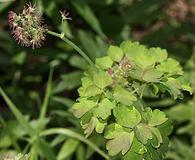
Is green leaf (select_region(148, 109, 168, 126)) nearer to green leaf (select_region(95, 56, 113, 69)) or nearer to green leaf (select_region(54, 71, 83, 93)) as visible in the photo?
green leaf (select_region(95, 56, 113, 69))

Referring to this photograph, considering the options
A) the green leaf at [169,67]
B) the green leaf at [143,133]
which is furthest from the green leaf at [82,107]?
the green leaf at [169,67]

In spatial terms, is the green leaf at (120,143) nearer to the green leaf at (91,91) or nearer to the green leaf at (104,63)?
the green leaf at (91,91)

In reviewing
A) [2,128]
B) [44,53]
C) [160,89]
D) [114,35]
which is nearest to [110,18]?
[114,35]

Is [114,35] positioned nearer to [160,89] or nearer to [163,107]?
[163,107]

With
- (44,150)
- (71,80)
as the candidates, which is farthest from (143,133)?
(71,80)

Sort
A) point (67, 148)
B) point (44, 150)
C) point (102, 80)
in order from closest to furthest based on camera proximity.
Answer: point (102, 80), point (44, 150), point (67, 148)

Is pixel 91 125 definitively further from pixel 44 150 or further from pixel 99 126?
pixel 44 150

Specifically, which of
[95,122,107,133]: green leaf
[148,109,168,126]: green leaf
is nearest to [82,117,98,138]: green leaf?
[95,122,107,133]: green leaf
